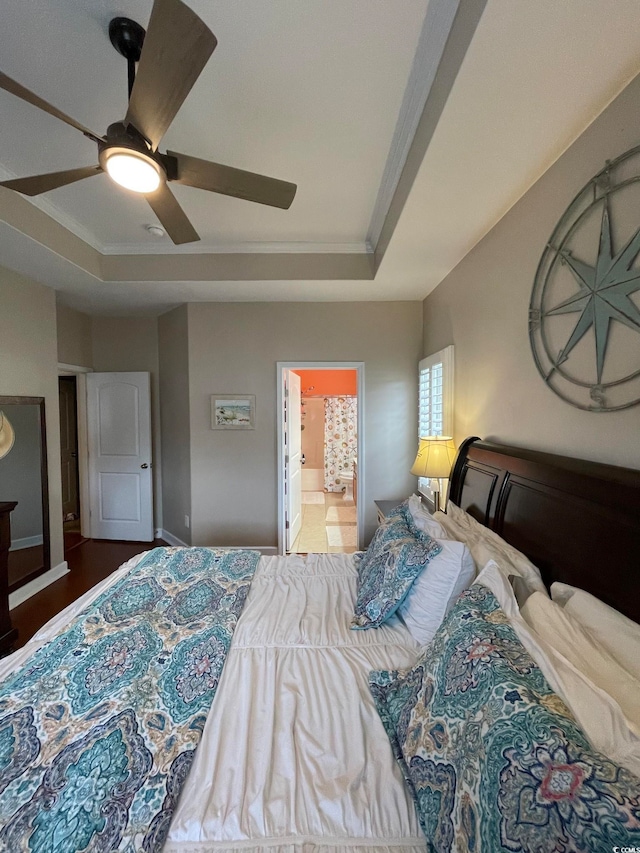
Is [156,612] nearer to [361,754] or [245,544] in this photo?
[361,754]

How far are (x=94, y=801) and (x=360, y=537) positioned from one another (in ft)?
9.58

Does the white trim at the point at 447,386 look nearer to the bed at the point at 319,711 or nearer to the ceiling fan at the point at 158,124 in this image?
the bed at the point at 319,711

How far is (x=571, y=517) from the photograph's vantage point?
3.67 ft

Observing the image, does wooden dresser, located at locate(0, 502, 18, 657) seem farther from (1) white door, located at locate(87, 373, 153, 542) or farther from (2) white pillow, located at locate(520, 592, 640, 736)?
(2) white pillow, located at locate(520, 592, 640, 736)

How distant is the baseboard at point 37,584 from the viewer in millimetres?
2676

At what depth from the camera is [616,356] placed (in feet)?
3.55

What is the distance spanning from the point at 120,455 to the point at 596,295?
14.4 ft

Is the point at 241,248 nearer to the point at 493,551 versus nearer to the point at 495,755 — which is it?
the point at 493,551

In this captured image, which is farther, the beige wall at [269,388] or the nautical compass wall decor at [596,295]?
the beige wall at [269,388]

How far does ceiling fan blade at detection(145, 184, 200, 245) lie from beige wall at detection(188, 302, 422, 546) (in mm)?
1689

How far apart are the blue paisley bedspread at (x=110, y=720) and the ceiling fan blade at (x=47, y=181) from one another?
181 cm

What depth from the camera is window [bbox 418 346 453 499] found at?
2.56m

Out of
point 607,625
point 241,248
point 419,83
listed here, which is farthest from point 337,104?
point 607,625

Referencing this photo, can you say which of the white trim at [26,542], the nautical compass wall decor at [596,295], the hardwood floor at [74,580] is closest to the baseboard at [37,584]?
the hardwood floor at [74,580]
